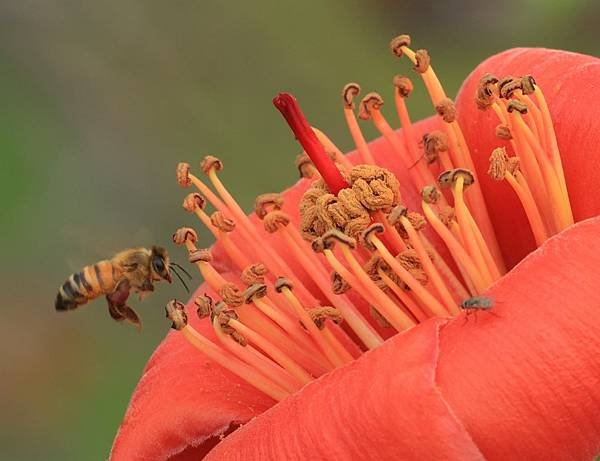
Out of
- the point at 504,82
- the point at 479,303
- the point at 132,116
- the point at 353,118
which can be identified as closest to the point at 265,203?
the point at 353,118

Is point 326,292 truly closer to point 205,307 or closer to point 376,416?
point 205,307

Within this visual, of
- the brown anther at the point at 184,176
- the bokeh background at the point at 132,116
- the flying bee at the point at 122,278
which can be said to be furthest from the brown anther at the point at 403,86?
the bokeh background at the point at 132,116

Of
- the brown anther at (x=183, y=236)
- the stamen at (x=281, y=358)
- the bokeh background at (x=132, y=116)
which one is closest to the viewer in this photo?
the stamen at (x=281, y=358)

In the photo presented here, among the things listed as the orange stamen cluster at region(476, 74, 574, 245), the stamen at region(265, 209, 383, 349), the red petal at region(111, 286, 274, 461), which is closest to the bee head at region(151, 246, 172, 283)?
the red petal at region(111, 286, 274, 461)

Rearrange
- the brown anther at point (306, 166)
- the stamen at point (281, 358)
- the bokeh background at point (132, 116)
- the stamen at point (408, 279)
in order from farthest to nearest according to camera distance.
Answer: the bokeh background at point (132, 116) < the brown anther at point (306, 166) < the stamen at point (281, 358) < the stamen at point (408, 279)

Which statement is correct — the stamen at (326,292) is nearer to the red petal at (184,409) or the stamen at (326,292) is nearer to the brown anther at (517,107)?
the red petal at (184,409)

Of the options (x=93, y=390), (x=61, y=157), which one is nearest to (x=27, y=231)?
(x=61, y=157)

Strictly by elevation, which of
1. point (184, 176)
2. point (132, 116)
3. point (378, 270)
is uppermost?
point (132, 116)

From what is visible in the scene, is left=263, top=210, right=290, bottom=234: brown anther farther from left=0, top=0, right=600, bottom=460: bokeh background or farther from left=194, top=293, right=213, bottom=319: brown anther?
left=0, top=0, right=600, bottom=460: bokeh background
